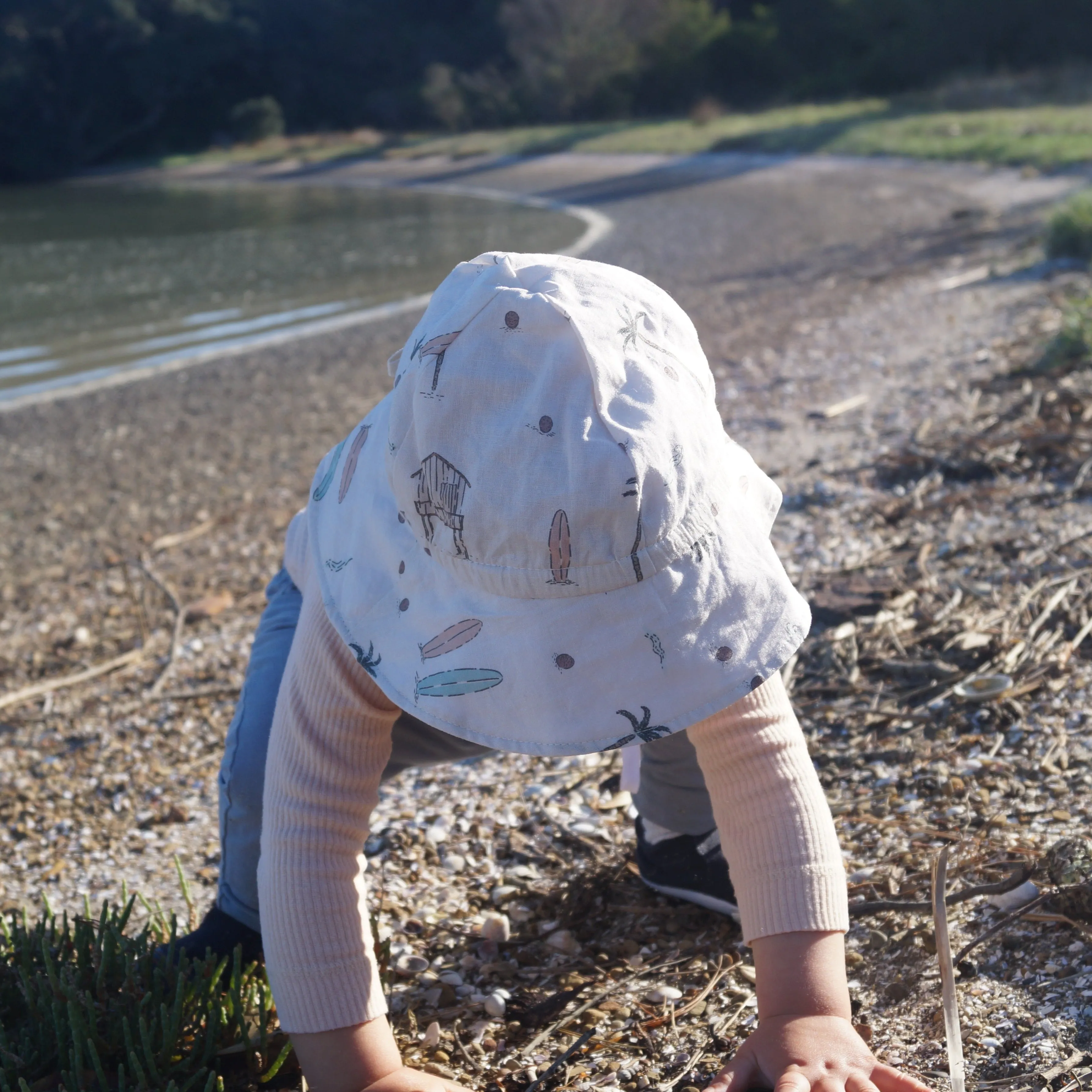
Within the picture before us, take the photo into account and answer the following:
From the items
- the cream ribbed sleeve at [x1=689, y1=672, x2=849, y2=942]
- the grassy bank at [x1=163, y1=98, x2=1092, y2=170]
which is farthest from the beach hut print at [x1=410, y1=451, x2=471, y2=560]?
the grassy bank at [x1=163, y1=98, x2=1092, y2=170]

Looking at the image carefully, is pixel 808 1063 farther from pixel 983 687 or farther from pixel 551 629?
pixel 983 687

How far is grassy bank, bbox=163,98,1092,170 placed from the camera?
18516mm

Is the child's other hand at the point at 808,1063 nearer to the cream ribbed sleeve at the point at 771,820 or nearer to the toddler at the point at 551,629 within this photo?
A: the toddler at the point at 551,629

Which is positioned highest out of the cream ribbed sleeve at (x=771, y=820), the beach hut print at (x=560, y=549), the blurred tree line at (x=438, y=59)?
the blurred tree line at (x=438, y=59)

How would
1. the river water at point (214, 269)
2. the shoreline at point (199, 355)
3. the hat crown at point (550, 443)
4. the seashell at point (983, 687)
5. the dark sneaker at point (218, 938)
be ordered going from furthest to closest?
the river water at point (214, 269)
the shoreline at point (199, 355)
the seashell at point (983, 687)
the dark sneaker at point (218, 938)
the hat crown at point (550, 443)

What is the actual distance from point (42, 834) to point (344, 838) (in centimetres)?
120

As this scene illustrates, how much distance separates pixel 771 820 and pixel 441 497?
0.56 m

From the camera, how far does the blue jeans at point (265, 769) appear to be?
1.68m

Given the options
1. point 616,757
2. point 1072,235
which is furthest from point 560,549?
point 1072,235

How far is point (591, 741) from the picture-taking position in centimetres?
128

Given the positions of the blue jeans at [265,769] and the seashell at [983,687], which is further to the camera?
the seashell at [983,687]

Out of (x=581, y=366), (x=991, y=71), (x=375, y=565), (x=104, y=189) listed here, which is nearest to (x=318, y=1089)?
(x=375, y=565)

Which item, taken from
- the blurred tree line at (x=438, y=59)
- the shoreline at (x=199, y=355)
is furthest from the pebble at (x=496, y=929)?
the blurred tree line at (x=438, y=59)

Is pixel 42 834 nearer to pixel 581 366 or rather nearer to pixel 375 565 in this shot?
pixel 375 565
